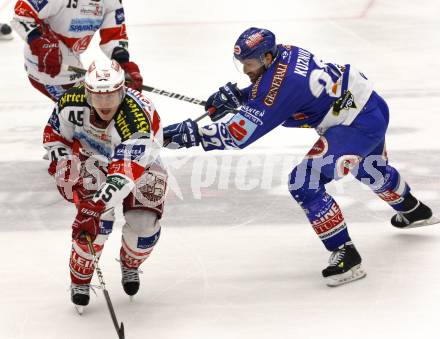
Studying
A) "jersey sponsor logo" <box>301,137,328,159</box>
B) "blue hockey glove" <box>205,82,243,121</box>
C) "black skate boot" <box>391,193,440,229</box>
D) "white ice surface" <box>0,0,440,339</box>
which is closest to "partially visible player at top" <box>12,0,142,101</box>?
"white ice surface" <box>0,0,440,339</box>

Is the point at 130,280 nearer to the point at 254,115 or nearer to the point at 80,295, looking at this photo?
the point at 80,295

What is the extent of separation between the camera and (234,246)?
15.8 ft

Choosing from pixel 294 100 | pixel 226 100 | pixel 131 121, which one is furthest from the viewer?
pixel 226 100

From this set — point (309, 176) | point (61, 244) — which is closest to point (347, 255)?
point (309, 176)

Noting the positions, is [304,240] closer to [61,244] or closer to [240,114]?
[240,114]

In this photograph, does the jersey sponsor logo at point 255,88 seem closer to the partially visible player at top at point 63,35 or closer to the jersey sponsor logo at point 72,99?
the jersey sponsor logo at point 72,99

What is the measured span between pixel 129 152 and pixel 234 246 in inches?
45.1

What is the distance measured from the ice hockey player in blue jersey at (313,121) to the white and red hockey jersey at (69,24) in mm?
1587

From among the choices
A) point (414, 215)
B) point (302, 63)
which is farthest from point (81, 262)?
point (414, 215)

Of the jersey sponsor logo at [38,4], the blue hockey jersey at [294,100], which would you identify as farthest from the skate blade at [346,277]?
the jersey sponsor logo at [38,4]

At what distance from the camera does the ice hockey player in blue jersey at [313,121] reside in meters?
4.29

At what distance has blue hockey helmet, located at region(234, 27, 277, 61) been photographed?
4.27 metres

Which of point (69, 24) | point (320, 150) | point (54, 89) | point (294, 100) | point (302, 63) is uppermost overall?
point (302, 63)

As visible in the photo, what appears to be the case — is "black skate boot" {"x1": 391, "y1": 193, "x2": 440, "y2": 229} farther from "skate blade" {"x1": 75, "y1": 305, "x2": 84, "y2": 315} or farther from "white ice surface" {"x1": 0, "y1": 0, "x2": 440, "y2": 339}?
"skate blade" {"x1": 75, "y1": 305, "x2": 84, "y2": 315}
